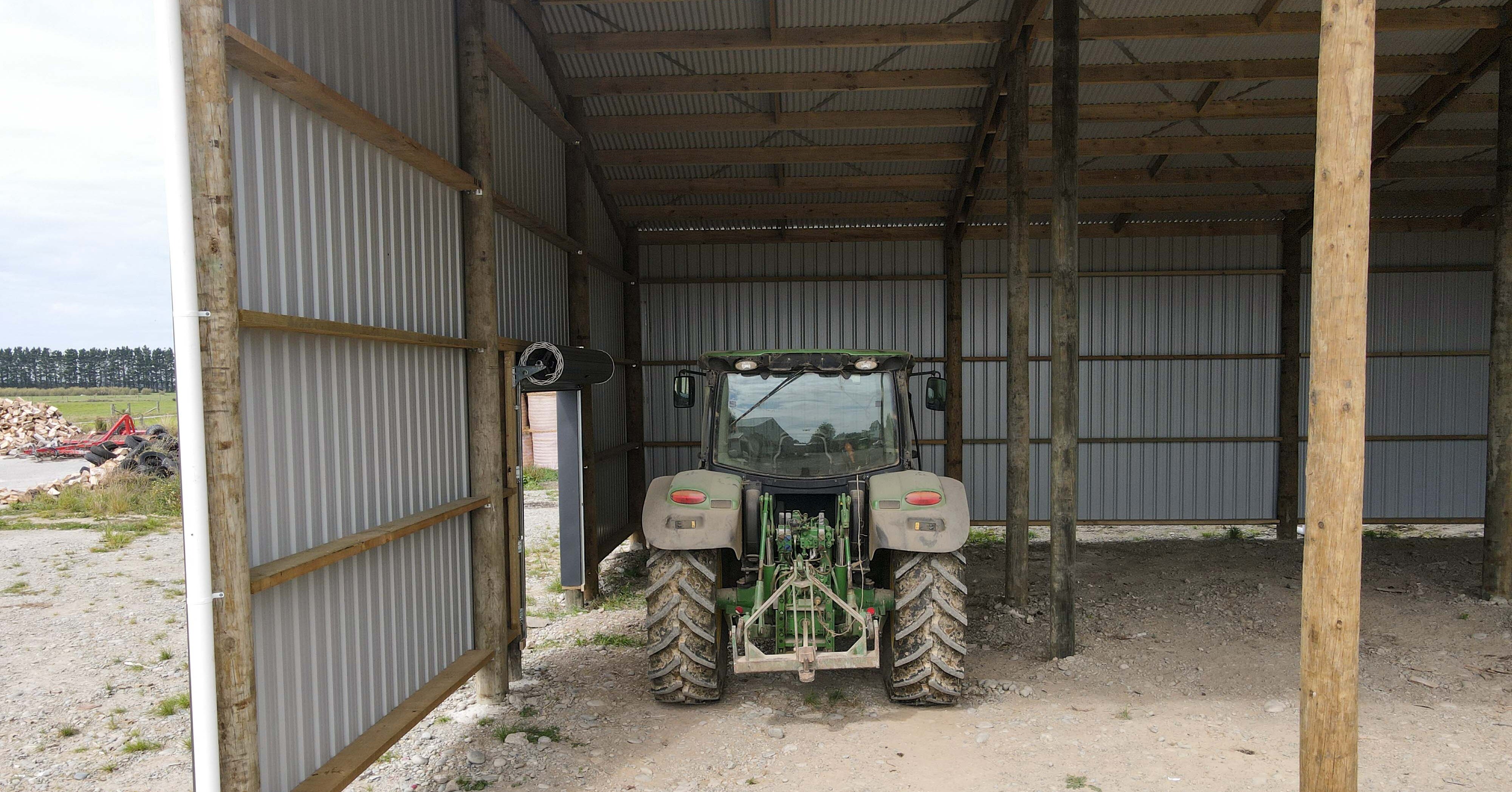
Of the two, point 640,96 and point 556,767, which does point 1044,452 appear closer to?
point 640,96

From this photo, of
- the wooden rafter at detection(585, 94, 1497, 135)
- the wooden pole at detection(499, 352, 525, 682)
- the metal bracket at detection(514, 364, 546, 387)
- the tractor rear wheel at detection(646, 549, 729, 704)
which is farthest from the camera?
the wooden rafter at detection(585, 94, 1497, 135)

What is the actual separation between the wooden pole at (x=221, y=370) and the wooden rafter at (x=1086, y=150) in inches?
293

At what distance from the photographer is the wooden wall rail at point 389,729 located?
3.98 meters

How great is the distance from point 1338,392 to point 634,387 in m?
9.92

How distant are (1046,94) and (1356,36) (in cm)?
754

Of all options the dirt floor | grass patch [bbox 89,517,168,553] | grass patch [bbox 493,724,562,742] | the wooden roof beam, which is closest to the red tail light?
the dirt floor

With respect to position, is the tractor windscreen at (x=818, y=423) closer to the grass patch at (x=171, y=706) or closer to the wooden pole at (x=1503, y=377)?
the grass patch at (x=171, y=706)

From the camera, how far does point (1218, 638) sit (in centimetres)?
744

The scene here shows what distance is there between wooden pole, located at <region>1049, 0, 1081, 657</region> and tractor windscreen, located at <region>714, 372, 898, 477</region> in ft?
4.82

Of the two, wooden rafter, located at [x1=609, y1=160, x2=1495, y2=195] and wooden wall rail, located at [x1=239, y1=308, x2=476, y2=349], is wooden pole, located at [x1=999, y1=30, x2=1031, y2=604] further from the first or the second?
wooden wall rail, located at [x1=239, y1=308, x2=476, y2=349]

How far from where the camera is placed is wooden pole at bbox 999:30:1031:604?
→ 825cm

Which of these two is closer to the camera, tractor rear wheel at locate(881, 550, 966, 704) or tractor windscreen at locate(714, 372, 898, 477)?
tractor rear wheel at locate(881, 550, 966, 704)

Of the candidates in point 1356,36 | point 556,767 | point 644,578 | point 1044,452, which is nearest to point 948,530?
point 556,767

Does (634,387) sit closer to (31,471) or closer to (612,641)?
(612,641)
